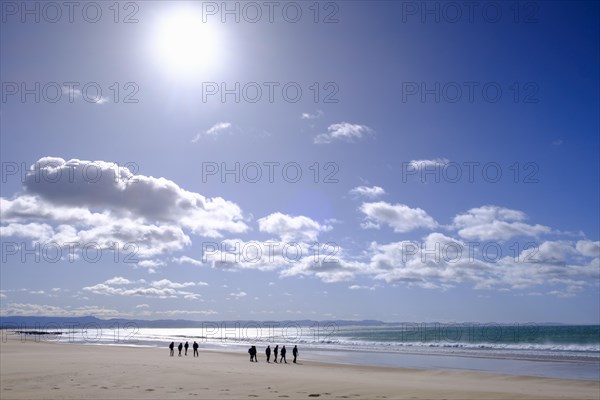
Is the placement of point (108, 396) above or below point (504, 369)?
above

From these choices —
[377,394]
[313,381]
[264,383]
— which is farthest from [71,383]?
[377,394]

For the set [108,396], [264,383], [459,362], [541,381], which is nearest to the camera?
[108,396]

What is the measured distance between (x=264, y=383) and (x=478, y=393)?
9.81m

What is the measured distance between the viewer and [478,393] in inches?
931

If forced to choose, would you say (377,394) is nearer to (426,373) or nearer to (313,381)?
(313,381)

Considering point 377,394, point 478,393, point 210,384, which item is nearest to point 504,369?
point 478,393

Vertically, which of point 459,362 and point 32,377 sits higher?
point 32,377

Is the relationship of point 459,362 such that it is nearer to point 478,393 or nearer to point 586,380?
point 586,380

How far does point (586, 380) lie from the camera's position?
1282 inches

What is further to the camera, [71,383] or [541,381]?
[541,381]

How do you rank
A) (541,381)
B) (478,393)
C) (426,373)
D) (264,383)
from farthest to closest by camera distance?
1. (426,373)
2. (541,381)
3. (264,383)
4. (478,393)

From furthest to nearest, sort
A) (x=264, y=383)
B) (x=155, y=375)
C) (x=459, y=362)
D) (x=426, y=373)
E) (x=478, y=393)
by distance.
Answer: (x=459, y=362), (x=426, y=373), (x=155, y=375), (x=264, y=383), (x=478, y=393)

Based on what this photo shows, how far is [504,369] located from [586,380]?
8475mm

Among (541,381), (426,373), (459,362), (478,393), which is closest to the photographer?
(478,393)
